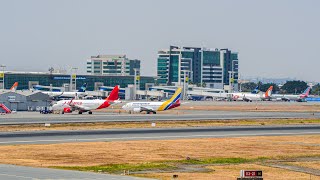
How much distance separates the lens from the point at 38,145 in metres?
74.7

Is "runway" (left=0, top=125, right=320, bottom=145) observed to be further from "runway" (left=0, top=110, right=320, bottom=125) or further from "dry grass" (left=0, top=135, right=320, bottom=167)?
"runway" (left=0, top=110, right=320, bottom=125)

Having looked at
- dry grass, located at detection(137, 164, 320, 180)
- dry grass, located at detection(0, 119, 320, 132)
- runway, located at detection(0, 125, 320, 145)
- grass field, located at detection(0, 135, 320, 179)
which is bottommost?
dry grass, located at detection(137, 164, 320, 180)

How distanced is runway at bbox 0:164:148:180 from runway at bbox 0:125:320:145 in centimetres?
2296

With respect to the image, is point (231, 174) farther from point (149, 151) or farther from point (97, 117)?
point (97, 117)

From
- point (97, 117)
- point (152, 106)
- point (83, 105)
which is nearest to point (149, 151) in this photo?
point (97, 117)

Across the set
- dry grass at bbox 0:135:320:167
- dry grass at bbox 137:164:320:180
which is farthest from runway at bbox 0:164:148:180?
dry grass at bbox 0:135:320:167

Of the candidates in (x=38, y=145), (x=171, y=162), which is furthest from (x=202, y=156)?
(x=38, y=145)

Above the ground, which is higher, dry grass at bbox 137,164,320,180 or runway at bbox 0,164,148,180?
runway at bbox 0,164,148,180

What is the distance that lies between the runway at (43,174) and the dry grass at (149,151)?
469 centimetres

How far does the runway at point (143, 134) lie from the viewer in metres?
81.8

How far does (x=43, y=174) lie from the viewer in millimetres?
51062

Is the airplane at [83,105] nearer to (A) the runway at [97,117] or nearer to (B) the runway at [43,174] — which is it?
(A) the runway at [97,117]

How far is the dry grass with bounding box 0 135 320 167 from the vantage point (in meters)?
63.3

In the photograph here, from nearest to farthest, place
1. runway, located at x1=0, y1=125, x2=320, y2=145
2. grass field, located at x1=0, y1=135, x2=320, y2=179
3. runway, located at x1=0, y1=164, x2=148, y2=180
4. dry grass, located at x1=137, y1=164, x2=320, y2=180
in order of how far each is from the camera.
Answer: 1. runway, located at x1=0, y1=164, x2=148, y2=180
2. dry grass, located at x1=137, y1=164, x2=320, y2=180
3. grass field, located at x1=0, y1=135, x2=320, y2=179
4. runway, located at x1=0, y1=125, x2=320, y2=145
